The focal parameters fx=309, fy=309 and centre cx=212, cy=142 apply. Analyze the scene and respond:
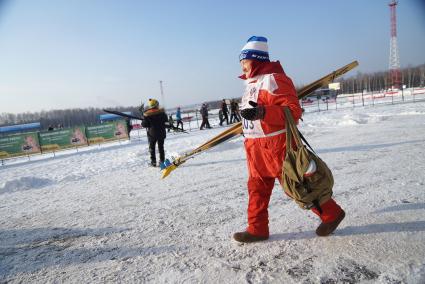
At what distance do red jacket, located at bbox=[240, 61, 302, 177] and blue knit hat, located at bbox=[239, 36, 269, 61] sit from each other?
0.07 m

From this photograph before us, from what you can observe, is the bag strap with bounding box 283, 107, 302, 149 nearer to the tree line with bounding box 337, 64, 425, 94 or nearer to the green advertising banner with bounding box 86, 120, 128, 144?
the green advertising banner with bounding box 86, 120, 128, 144

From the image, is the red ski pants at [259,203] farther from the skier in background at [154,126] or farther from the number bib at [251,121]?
the skier in background at [154,126]

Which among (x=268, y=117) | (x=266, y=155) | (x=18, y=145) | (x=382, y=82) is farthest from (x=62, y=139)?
(x=382, y=82)

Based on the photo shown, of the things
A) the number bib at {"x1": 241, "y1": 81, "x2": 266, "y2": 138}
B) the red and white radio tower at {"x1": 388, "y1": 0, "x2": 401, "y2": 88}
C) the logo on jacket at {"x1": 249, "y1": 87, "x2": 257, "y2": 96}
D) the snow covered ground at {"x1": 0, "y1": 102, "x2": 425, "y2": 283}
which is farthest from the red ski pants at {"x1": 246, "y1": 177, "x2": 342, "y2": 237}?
the red and white radio tower at {"x1": 388, "y1": 0, "x2": 401, "y2": 88}

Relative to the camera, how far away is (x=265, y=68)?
2.78 metres

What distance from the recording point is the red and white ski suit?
2.55 meters

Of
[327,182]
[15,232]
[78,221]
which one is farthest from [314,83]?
[15,232]

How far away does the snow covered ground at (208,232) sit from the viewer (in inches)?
95.2

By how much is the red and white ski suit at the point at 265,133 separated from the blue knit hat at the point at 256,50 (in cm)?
7

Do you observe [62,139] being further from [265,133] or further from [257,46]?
[265,133]

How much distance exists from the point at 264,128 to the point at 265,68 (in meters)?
0.56

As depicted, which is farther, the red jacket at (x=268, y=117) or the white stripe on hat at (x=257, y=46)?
the white stripe on hat at (x=257, y=46)

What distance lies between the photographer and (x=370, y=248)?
256 cm

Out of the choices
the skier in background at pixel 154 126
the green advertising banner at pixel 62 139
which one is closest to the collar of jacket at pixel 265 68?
the skier in background at pixel 154 126
